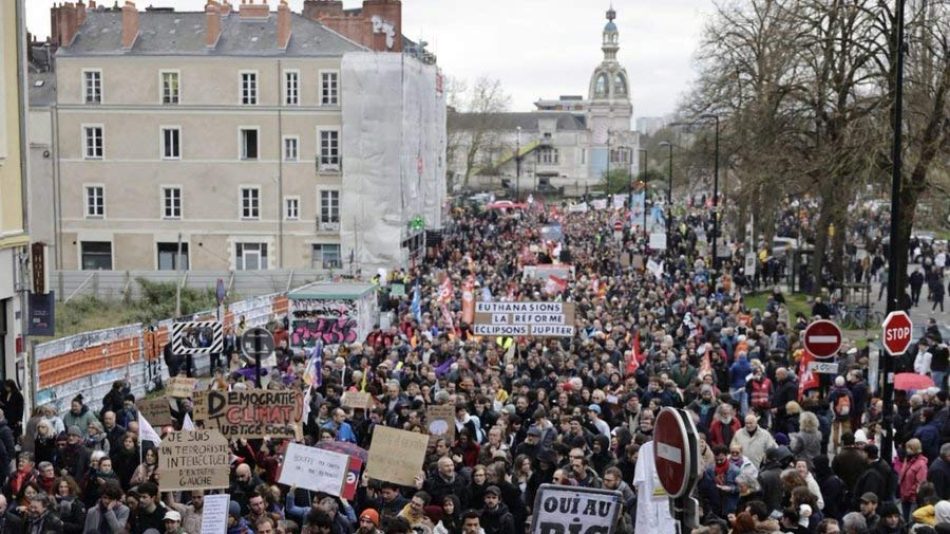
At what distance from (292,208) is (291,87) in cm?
499

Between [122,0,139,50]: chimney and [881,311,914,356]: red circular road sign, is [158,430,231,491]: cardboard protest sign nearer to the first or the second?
[881,311,914,356]: red circular road sign

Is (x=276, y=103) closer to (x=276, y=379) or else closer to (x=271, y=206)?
(x=271, y=206)

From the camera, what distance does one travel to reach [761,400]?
1906 cm

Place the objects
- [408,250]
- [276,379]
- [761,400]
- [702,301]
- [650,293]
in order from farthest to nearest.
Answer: [408,250] < [650,293] < [702,301] < [276,379] < [761,400]

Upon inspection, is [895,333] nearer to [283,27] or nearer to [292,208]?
[292,208]

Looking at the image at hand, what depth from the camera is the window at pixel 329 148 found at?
195 ft

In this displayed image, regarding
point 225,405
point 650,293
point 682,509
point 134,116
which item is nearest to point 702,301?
point 650,293

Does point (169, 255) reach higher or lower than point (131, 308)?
higher

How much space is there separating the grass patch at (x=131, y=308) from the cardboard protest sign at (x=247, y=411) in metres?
24.8

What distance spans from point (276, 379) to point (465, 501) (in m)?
9.24

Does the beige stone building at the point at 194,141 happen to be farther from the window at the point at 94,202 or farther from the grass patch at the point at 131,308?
the grass patch at the point at 131,308

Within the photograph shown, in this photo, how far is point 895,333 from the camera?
54.0 feet

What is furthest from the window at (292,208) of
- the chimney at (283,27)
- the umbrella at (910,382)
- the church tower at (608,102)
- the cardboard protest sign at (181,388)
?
the church tower at (608,102)

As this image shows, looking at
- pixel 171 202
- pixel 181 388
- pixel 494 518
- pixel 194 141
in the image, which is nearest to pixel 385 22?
pixel 194 141
